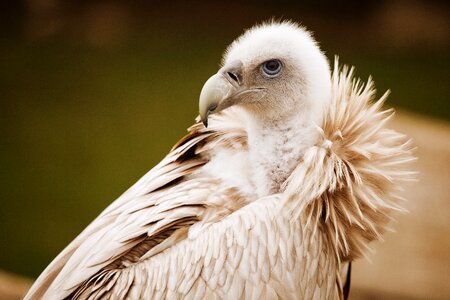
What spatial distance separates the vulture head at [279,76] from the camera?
1598 mm

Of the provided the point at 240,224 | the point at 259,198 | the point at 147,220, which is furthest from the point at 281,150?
the point at 147,220

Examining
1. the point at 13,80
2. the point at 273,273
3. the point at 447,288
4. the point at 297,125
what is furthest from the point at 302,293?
the point at 13,80

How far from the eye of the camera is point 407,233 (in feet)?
9.29

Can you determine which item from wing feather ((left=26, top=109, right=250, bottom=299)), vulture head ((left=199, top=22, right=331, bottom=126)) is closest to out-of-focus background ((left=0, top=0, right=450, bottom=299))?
wing feather ((left=26, top=109, right=250, bottom=299))

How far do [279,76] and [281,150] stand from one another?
0.19m

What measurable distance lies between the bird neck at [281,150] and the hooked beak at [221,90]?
0.14 meters

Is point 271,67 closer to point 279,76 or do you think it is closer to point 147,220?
point 279,76

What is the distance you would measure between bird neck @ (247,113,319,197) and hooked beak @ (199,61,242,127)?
14 cm

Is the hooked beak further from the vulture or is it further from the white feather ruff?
the white feather ruff

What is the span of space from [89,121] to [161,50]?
684 millimetres

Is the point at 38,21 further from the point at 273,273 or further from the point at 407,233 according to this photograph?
the point at 273,273

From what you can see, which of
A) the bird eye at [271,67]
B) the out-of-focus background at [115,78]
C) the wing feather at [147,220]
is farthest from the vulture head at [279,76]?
the out-of-focus background at [115,78]

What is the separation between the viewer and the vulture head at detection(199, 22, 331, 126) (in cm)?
160

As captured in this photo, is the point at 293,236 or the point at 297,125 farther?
the point at 297,125
